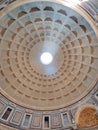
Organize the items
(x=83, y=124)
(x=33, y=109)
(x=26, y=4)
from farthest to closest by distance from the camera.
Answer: (x=33, y=109) < (x=83, y=124) < (x=26, y=4)

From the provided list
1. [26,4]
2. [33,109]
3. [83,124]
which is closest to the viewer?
[26,4]

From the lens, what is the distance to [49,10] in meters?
19.6

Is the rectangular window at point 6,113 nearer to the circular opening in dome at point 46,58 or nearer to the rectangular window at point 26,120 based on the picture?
the rectangular window at point 26,120

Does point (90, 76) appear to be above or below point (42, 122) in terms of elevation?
above

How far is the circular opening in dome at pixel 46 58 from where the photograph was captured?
78.1 ft

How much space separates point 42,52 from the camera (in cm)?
2375

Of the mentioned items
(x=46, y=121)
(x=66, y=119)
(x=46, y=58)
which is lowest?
(x=66, y=119)

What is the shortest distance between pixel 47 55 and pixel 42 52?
486 millimetres

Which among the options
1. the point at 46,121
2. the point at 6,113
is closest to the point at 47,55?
the point at 46,121

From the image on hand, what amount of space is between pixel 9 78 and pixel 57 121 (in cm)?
501

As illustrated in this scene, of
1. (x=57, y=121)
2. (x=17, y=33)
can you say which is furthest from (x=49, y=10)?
(x=57, y=121)

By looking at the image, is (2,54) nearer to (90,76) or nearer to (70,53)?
(70,53)

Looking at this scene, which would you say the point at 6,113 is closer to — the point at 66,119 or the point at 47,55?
the point at 66,119

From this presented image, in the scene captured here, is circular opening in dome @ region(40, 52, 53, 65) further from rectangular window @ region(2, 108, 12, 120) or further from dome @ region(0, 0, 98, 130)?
rectangular window @ region(2, 108, 12, 120)
